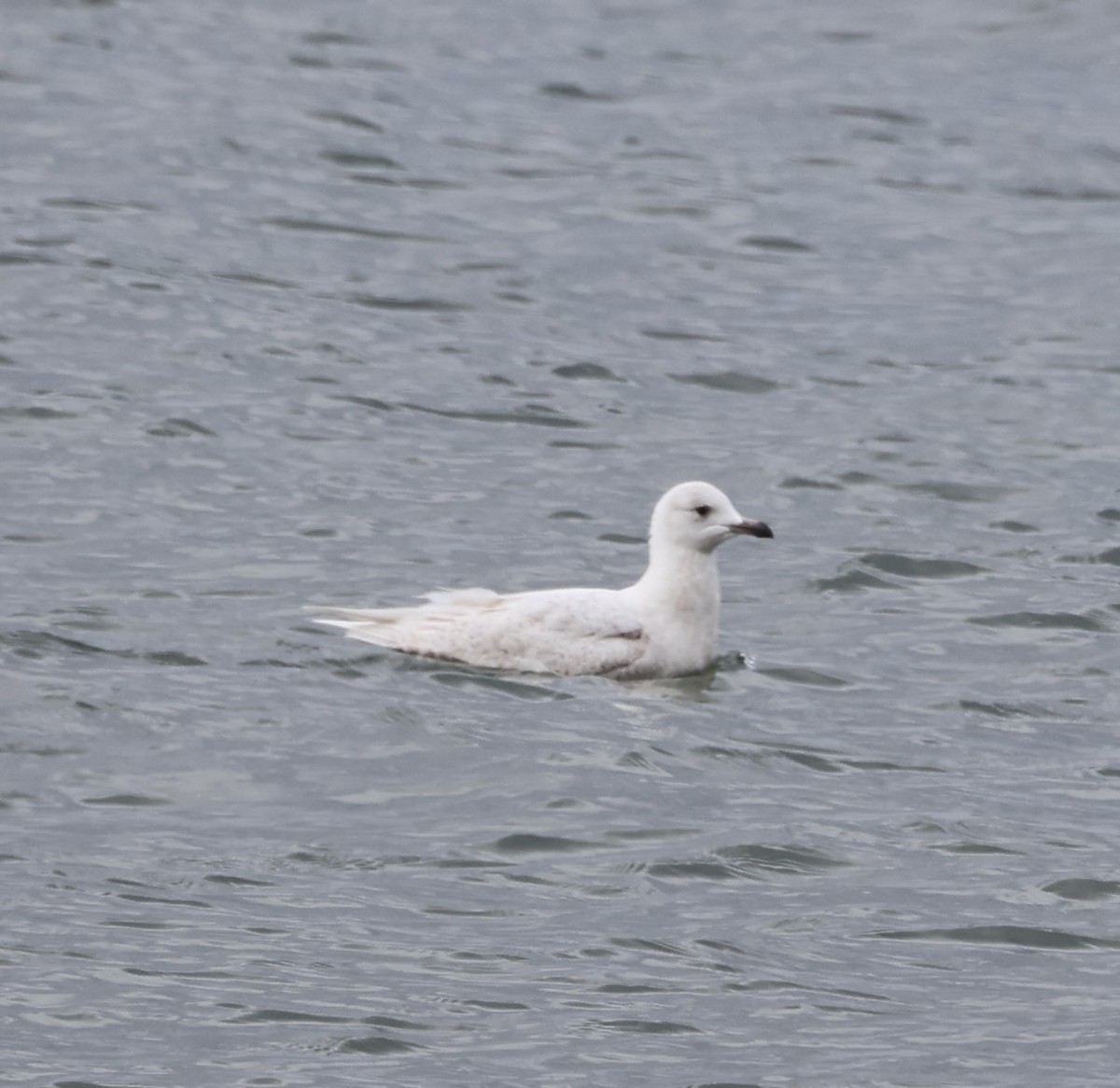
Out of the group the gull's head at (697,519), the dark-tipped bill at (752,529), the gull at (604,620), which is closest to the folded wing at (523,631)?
Result: the gull at (604,620)

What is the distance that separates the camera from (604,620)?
13.5 meters

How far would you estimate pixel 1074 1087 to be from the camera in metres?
9.33

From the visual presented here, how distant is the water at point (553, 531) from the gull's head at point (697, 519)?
709 mm

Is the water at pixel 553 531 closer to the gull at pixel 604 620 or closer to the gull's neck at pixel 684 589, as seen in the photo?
the gull at pixel 604 620

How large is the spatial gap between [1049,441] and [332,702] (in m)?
7.22

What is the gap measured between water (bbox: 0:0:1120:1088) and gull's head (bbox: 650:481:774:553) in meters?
0.71

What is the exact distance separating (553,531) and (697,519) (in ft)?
7.74

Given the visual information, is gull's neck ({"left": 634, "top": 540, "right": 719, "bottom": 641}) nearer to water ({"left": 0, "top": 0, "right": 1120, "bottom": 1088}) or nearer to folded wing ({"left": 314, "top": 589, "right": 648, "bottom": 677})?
folded wing ({"left": 314, "top": 589, "right": 648, "bottom": 677})

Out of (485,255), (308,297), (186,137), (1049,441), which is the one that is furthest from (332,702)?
(186,137)

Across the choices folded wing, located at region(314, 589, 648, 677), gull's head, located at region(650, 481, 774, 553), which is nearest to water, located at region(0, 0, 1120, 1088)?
folded wing, located at region(314, 589, 648, 677)

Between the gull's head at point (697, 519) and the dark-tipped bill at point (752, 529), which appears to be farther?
the gull's head at point (697, 519)

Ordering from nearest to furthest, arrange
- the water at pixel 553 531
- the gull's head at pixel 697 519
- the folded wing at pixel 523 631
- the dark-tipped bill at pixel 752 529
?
the water at pixel 553 531 → the folded wing at pixel 523 631 → the dark-tipped bill at pixel 752 529 → the gull's head at pixel 697 519

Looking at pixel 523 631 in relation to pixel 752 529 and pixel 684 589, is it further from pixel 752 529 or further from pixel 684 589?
pixel 752 529

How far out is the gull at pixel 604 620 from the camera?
1334cm
